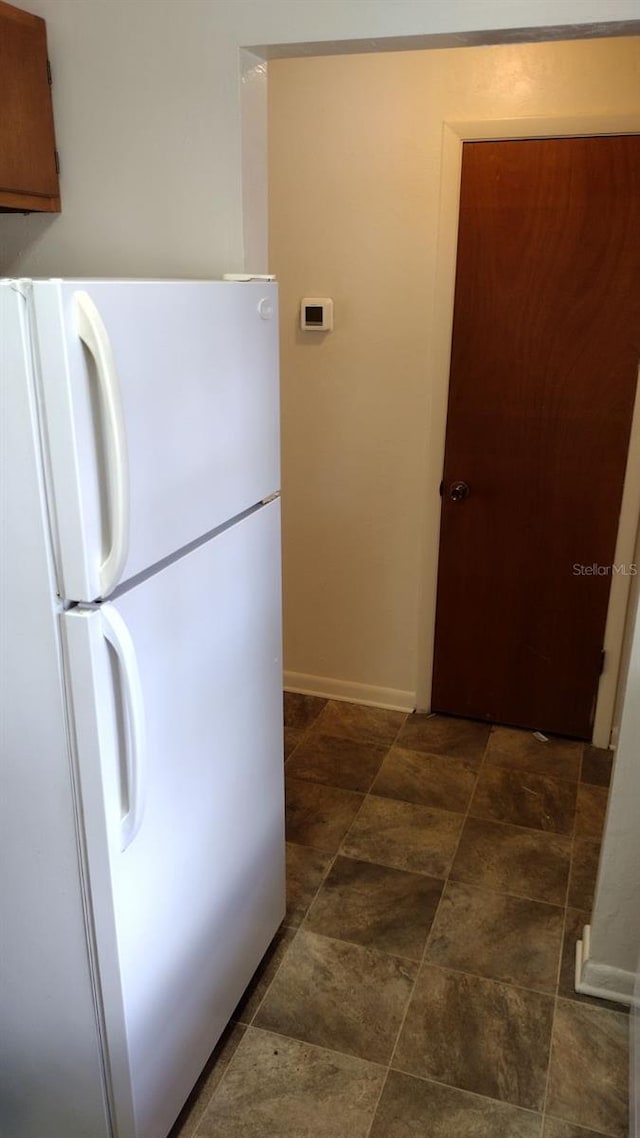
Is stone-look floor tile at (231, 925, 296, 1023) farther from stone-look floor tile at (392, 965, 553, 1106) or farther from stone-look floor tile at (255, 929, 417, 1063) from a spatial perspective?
stone-look floor tile at (392, 965, 553, 1106)

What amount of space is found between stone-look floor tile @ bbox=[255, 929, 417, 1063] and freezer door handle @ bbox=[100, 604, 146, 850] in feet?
3.03

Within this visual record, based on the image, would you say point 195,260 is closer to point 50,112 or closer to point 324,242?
point 50,112

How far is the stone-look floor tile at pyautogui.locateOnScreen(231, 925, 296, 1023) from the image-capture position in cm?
197

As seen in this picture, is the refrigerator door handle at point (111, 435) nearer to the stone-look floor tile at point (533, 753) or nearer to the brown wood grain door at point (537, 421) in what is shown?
the brown wood grain door at point (537, 421)

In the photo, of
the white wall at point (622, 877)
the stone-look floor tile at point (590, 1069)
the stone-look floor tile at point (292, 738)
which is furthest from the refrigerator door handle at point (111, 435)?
the stone-look floor tile at point (292, 738)

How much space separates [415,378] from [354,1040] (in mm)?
2072

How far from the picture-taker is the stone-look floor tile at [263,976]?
197 cm

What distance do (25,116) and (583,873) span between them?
2.40 metres

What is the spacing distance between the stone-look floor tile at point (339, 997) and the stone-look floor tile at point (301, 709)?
3.74ft

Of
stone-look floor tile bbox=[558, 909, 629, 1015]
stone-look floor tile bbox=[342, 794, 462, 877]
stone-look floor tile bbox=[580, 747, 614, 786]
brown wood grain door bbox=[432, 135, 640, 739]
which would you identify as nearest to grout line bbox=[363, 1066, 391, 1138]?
stone-look floor tile bbox=[558, 909, 629, 1015]

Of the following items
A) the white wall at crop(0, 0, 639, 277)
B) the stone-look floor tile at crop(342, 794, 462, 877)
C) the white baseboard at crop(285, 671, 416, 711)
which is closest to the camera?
the white wall at crop(0, 0, 639, 277)

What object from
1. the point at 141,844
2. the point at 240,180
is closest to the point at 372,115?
the point at 240,180

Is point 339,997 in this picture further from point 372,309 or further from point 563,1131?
point 372,309

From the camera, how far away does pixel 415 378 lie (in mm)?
2965
